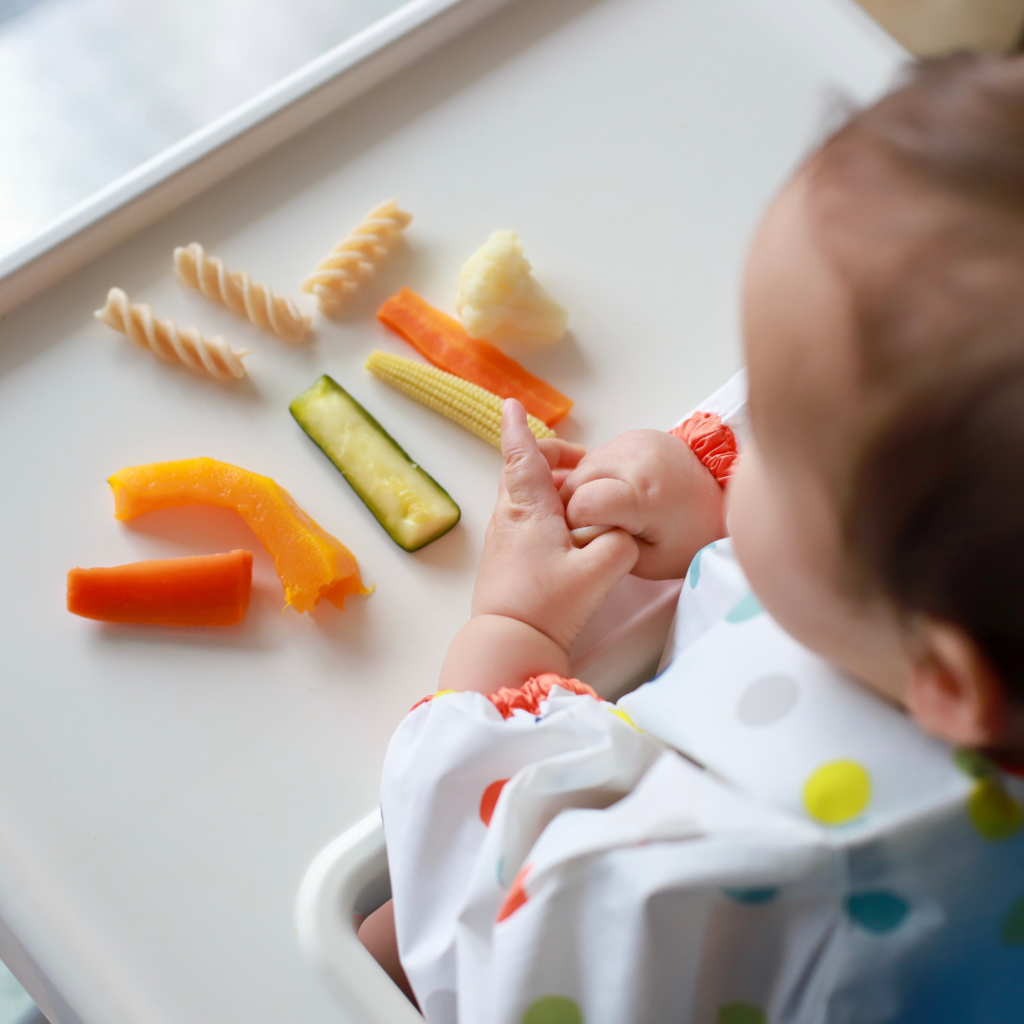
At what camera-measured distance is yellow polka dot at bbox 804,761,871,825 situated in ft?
1.43

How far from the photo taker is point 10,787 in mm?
604

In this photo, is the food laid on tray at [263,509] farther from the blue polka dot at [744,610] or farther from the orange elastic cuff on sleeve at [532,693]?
the blue polka dot at [744,610]

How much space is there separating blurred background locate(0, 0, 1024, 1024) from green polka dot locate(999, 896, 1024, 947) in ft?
3.35

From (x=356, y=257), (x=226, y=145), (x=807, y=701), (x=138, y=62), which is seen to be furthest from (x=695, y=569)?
(x=138, y=62)

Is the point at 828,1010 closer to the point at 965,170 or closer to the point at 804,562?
the point at 804,562

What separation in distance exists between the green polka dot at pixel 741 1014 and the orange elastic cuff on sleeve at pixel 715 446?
1.11 ft

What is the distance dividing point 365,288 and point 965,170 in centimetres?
54

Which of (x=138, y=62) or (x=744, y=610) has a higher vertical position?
(x=138, y=62)

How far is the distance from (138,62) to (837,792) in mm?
1199

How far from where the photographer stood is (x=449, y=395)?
744 mm

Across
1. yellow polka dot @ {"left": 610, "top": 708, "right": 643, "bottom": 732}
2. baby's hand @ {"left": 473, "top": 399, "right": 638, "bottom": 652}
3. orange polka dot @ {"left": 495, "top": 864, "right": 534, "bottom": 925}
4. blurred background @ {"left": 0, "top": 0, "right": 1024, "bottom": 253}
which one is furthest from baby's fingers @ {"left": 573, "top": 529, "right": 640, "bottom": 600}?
blurred background @ {"left": 0, "top": 0, "right": 1024, "bottom": 253}

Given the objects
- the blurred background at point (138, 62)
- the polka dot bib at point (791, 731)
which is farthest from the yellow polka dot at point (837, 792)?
the blurred background at point (138, 62)

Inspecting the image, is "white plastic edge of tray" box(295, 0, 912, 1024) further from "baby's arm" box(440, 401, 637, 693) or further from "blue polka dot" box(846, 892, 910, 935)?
"blue polka dot" box(846, 892, 910, 935)

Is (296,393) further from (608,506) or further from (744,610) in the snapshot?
(744,610)
